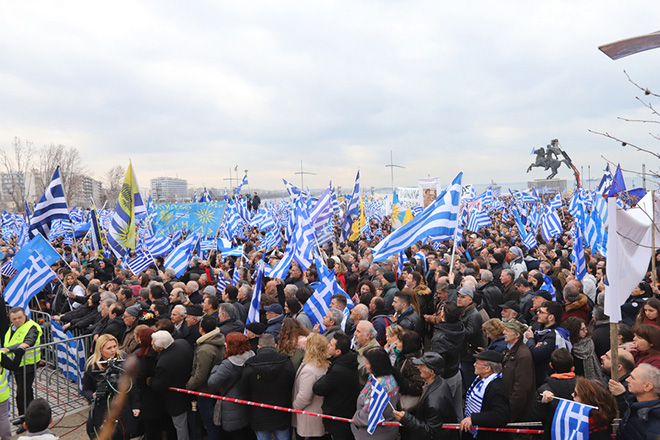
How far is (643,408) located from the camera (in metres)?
3.81

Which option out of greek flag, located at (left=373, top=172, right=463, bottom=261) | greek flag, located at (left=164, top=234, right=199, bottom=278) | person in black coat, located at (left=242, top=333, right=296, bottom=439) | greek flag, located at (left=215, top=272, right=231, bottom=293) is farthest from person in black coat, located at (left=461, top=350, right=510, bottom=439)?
greek flag, located at (left=164, top=234, right=199, bottom=278)

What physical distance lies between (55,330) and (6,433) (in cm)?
293

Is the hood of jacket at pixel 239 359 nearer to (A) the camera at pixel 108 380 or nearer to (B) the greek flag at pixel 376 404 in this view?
(A) the camera at pixel 108 380

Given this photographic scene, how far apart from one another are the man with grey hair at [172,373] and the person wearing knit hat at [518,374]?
153 inches

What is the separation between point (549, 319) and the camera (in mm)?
5828

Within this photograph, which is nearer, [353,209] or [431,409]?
[431,409]

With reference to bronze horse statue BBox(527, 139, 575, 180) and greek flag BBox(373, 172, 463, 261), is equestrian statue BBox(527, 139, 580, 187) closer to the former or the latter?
bronze horse statue BBox(527, 139, 575, 180)

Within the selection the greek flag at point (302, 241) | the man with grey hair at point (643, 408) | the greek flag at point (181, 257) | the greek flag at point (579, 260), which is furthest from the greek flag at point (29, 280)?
the greek flag at point (579, 260)

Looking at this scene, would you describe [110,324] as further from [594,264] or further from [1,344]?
[594,264]

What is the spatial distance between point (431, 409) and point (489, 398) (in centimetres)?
58

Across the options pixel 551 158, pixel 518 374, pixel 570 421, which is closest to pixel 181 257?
pixel 518 374

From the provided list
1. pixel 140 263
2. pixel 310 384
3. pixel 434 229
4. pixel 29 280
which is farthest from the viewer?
pixel 140 263

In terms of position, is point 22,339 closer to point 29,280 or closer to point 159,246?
point 29,280

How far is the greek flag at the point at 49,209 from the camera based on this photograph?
11.6 metres
